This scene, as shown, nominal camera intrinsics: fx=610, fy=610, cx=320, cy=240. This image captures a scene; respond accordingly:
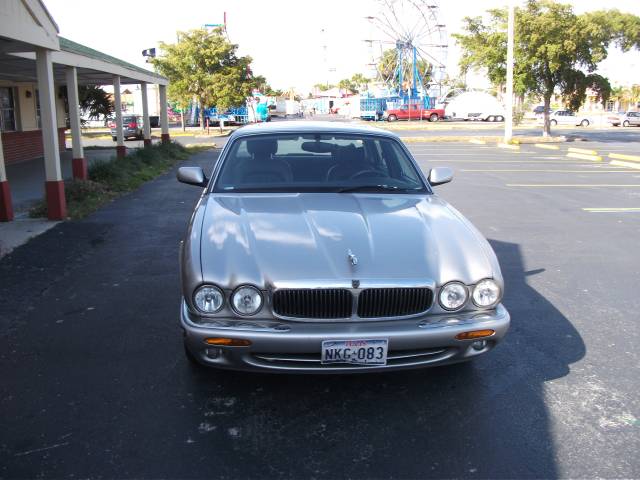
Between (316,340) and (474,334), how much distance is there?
915 millimetres

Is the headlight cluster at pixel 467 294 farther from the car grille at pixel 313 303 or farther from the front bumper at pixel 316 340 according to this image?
the car grille at pixel 313 303

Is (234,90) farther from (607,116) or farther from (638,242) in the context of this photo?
(607,116)

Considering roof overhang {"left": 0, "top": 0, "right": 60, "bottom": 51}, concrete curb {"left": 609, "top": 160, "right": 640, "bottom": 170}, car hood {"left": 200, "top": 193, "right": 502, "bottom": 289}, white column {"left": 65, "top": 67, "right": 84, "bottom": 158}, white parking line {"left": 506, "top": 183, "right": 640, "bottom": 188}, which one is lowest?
white parking line {"left": 506, "top": 183, "right": 640, "bottom": 188}

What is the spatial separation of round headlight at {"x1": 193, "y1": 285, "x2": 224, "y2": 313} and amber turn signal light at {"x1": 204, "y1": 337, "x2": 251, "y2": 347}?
6.3 inches

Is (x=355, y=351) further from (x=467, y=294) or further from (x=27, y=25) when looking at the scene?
(x=27, y=25)

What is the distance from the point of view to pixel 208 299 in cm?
337

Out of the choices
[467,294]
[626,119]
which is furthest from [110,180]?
[626,119]

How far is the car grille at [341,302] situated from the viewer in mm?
3305

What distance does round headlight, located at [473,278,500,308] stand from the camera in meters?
3.52

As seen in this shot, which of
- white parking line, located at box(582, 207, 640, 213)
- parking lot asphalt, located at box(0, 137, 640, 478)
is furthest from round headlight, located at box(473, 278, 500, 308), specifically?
white parking line, located at box(582, 207, 640, 213)

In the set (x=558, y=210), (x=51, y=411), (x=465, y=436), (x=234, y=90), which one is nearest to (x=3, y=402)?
(x=51, y=411)

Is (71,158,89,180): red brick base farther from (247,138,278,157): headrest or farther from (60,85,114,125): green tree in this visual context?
(60,85,114,125): green tree

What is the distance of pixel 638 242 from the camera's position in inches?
323

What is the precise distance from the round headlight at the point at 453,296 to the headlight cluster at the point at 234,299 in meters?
1.03
